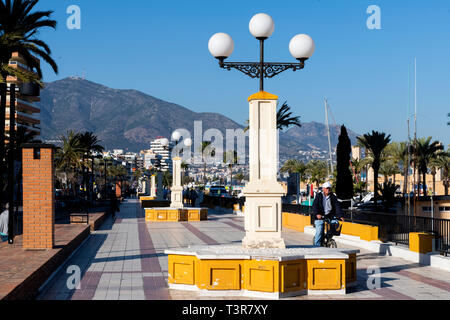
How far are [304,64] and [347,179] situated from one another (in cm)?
3787

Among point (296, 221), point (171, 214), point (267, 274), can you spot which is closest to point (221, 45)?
point (267, 274)

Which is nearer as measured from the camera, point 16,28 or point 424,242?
point 424,242

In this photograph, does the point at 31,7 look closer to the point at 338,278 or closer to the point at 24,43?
the point at 24,43

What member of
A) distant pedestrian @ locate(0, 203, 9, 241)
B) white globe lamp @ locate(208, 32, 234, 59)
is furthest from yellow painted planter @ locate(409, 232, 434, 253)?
distant pedestrian @ locate(0, 203, 9, 241)

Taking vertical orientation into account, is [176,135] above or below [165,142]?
above

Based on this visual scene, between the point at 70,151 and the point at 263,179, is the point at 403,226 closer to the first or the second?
the point at 263,179

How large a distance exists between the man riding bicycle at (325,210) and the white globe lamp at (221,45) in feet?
11.6

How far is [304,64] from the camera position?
10.6 m

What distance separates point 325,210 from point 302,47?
11.5ft

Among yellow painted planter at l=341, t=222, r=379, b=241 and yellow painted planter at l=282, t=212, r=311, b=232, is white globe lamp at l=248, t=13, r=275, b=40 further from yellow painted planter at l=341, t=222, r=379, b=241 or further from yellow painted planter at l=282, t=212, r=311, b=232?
yellow painted planter at l=282, t=212, r=311, b=232

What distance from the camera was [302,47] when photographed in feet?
34.6

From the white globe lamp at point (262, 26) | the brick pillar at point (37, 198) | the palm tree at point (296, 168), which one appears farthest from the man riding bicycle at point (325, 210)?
the palm tree at point (296, 168)

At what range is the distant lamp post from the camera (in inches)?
406
